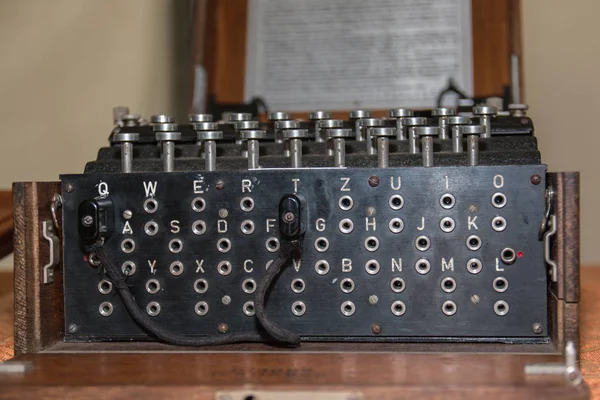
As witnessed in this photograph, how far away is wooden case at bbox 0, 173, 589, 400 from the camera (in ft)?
2.88

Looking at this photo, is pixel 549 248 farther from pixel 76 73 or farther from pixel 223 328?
pixel 76 73

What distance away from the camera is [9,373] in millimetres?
968

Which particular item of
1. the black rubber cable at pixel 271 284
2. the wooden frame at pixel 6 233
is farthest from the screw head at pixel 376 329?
the wooden frame at pixel 6 233

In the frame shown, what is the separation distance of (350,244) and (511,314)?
237 mm

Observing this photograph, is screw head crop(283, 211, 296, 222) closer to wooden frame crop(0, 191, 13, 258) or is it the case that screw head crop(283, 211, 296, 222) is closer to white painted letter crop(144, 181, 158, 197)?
white painted letter crop(144, 181, 158, 197)

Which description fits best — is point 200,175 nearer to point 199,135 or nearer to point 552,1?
point 199,135

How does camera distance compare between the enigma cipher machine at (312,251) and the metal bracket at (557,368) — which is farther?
the enigma cipher machine at (312,251)

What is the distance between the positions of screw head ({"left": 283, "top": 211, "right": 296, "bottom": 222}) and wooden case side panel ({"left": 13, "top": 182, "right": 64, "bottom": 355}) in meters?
0.36

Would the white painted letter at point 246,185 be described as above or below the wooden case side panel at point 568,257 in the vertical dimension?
above

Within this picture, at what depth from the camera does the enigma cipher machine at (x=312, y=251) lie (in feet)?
3.51

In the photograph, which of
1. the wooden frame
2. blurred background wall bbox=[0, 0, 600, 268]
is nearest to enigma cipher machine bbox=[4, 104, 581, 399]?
the wooden frame

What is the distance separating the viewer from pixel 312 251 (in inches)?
43.6

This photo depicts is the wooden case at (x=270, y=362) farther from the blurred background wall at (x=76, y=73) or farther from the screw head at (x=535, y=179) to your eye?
the blurred background wall at (x=76, y=73)

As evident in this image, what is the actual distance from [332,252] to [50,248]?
1.35ft
